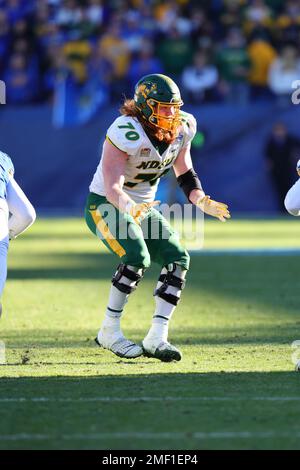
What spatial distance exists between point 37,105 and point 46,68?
0.80 m

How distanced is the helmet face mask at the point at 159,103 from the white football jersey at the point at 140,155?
114 millimetres

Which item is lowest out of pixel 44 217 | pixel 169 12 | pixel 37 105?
pixel 44 217

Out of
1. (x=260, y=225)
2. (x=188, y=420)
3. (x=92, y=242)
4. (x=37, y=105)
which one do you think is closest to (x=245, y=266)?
(x=92, y=242)

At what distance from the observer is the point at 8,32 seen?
2306cm

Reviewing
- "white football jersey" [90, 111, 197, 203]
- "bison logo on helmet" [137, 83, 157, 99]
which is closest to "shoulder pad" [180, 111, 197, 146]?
"white football jersey" [90, 111, 197, 203]

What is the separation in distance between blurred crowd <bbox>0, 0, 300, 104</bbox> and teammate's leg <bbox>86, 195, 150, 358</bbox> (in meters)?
13.7

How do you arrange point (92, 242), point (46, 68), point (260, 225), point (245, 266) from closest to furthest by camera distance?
1. point (245, 266)
2. point (92, 242)
3. point (260, 225)
4. point (46, 68)

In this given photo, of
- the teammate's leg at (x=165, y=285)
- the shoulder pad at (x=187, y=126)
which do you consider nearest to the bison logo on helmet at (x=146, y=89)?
the shoulder pad at (x=187, y=126)

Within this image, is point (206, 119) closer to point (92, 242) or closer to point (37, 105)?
point (37, 105)

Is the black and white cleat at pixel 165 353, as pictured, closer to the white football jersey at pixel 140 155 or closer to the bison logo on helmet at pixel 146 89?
the white football jersey at pixel 140 155

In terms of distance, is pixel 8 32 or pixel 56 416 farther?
pixel 8 32

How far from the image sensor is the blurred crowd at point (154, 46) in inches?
830
